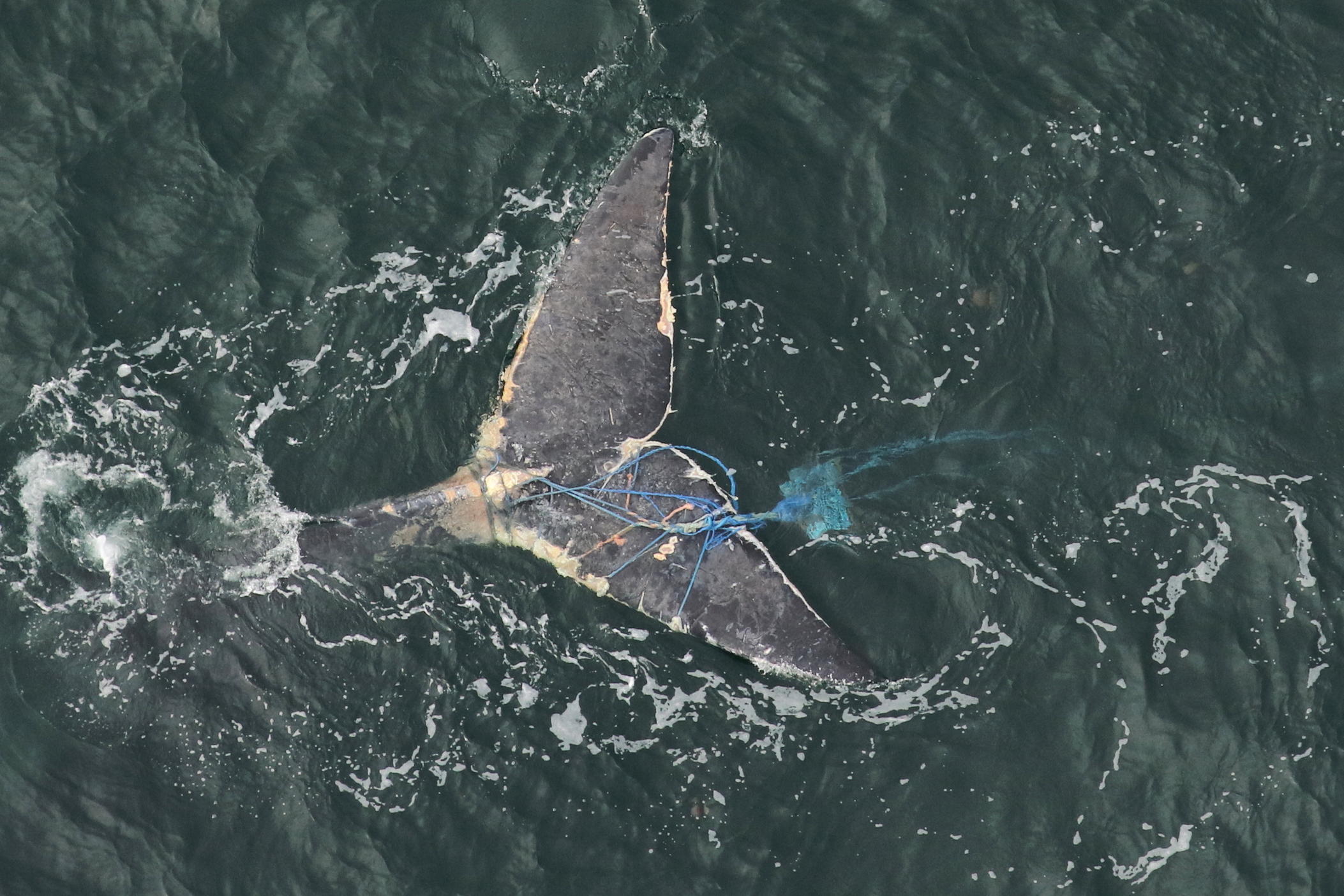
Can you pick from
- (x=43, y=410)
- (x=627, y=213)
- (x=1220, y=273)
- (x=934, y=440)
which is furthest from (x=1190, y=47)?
(x=43, y=410)

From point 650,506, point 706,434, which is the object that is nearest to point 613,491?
point 650,506

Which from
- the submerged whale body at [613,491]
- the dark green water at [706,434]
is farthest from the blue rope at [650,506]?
the dark green water at [706,434]

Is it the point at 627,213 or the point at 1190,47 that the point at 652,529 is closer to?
the point at 627,213

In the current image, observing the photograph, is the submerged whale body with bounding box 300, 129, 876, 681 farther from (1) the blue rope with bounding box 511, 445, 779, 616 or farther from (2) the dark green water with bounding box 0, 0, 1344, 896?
(2) the dark green water with bounding box 0, 0, 1344, 896

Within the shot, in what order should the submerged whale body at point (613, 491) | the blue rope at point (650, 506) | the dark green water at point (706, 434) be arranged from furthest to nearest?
the dark green water at point (706, 434), the blue rope at point (650, 506), the submerged whale body at point (613, 491)

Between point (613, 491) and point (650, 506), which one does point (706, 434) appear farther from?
point (613, 491)

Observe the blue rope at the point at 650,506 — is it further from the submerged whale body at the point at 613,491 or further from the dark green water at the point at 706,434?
the dark green water at the point at 706,434

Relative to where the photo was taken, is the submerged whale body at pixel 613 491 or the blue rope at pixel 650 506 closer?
the submerged whale body at pixel 613 491
